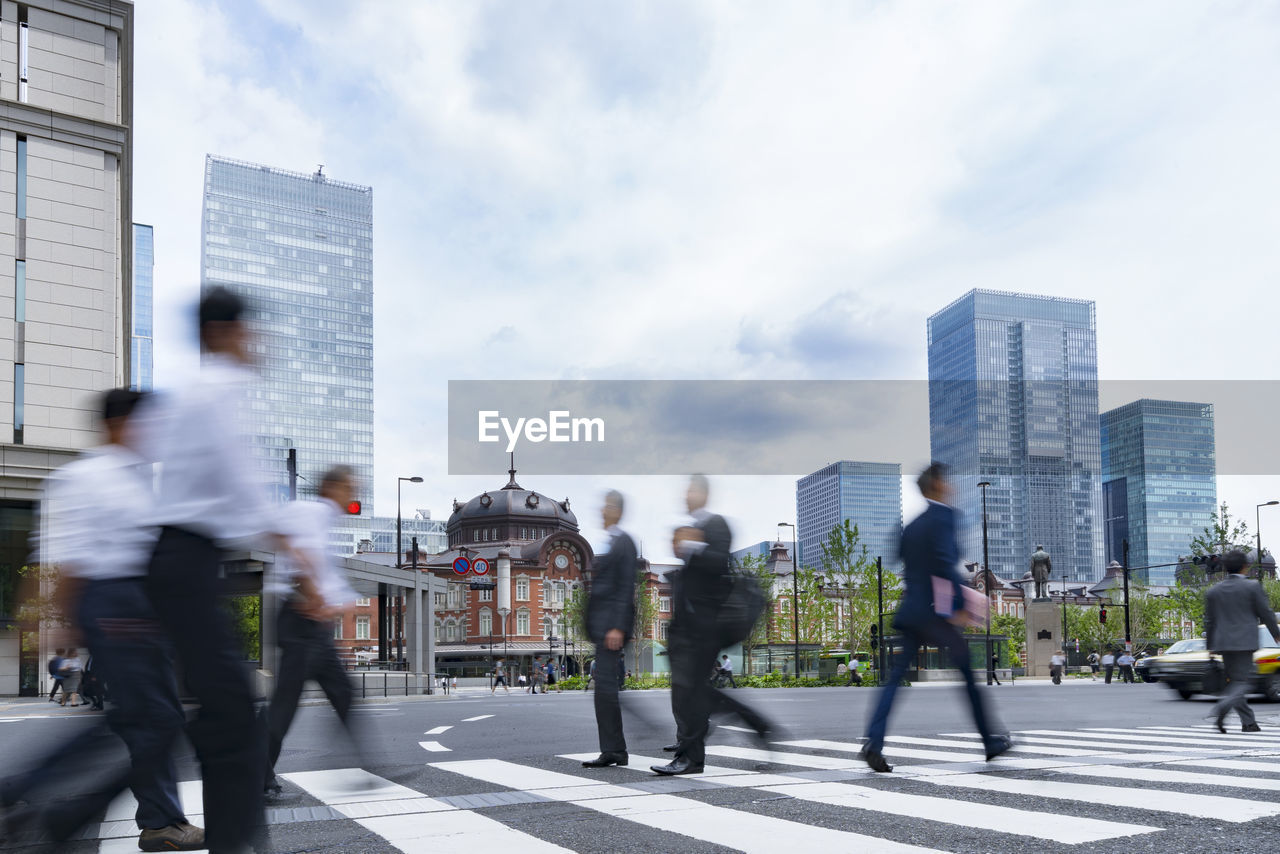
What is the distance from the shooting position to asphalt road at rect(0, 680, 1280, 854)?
4539 mm

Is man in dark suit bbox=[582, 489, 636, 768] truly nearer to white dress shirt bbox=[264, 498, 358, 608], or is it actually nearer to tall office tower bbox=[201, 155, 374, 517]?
white dress shirt bbox=[264, 498, 358, 608]

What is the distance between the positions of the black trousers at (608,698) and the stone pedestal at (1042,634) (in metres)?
51.5

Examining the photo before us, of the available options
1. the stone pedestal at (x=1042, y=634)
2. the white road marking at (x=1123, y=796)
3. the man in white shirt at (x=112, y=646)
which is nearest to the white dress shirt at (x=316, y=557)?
the man in white shirt at (x=112, y=646)

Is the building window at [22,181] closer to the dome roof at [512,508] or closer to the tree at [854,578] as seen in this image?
the tree at [854,578]

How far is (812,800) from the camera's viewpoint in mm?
5629

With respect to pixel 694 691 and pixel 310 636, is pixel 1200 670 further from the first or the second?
pixel 310 636

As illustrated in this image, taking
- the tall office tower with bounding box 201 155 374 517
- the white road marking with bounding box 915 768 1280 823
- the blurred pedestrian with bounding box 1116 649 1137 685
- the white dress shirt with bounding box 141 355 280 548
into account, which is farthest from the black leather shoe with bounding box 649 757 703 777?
the tall office tower with bounding box 201 155 374 517

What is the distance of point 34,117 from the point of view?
1555 inches

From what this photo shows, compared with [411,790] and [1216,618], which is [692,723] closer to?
[411,790]

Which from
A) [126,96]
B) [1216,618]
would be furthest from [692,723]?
[126,96]

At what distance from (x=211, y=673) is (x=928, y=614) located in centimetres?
445

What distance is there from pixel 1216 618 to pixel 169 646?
367 inches

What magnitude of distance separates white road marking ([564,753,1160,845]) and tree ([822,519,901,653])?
42.4 m

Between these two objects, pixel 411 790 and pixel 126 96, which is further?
pixel 126 96
